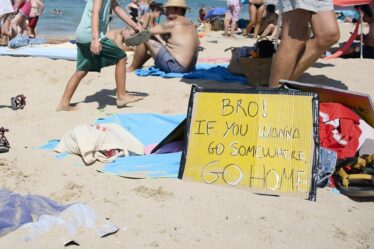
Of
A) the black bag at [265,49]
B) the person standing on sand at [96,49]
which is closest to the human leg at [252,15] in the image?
the black bag at [265,49]

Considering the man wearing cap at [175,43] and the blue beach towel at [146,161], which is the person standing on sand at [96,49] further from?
the man wearing cap at [175,43]

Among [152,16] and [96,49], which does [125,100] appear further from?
[152,16]

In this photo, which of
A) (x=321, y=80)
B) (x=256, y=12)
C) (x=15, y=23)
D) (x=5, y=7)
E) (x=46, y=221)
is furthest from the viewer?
(x=256, y=12)

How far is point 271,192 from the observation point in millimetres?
2859

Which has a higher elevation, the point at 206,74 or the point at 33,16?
the point at 206,74

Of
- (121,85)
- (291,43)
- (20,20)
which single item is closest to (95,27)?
(121,85)

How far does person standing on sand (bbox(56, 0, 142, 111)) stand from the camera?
4.81 metres

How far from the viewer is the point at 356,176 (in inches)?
117

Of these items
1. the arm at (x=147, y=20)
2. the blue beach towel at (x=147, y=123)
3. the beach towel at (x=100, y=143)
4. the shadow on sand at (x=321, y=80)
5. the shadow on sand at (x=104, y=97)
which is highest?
the beach towel at (x=100, y=143)

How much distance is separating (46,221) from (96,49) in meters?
2.59

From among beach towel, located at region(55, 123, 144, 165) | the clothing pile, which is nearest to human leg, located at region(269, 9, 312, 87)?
the clothing pile

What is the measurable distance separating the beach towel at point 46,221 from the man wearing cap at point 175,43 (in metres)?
4.10

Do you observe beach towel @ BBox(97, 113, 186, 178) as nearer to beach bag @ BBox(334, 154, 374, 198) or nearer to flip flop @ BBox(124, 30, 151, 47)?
beach bag @ BBox(334, 154, 374, 198)

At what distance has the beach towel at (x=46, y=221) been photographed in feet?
7.84
